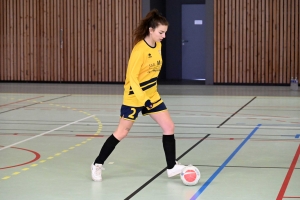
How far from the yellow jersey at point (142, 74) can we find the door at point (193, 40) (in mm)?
15408

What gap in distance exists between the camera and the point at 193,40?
2077cm

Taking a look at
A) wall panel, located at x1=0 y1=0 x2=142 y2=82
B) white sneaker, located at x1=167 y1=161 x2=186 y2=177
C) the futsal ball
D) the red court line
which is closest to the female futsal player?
white sneaker, located at x1=167 y1=161 x2=186 y2=177

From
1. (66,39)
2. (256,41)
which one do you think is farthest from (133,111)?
(66,39)

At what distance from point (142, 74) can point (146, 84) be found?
0.09 metres

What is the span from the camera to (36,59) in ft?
63.0

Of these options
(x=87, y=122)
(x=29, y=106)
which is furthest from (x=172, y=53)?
(x=87, y=122)

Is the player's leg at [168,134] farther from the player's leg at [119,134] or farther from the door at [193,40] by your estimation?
the door at [193,40]

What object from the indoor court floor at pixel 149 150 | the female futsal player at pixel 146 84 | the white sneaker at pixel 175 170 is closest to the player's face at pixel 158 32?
the female futsal player at pixel 146 84

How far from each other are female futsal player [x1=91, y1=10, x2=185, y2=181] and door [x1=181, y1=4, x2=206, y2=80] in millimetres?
15399

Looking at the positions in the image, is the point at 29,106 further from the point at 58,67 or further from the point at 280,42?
the point at 280,42

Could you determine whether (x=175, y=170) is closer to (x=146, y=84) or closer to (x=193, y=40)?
(x=146, y=84)

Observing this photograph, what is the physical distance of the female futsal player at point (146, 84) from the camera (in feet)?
17.2

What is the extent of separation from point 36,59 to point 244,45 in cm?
652

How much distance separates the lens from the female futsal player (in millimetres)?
5238
